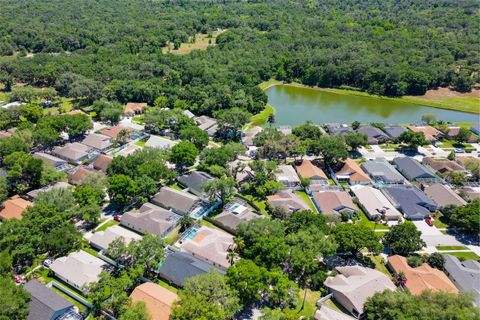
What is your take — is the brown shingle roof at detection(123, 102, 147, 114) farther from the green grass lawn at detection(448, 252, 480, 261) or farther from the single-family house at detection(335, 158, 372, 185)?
the green grass lawn at detection(448, 252, 480, 261)

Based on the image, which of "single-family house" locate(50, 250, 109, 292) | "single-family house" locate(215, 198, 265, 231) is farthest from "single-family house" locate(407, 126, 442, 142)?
"single-family house" locate(50, 250, 109, 292)

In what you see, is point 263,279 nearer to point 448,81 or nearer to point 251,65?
point 251,65

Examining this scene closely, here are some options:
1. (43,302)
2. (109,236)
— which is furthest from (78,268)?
(109,236)

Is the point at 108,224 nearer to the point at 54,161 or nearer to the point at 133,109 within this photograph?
the point at 54,161

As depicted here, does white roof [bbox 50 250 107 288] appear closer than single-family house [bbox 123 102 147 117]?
Yes

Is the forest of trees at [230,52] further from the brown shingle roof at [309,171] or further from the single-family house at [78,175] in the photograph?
the single-family house at [78,175]
